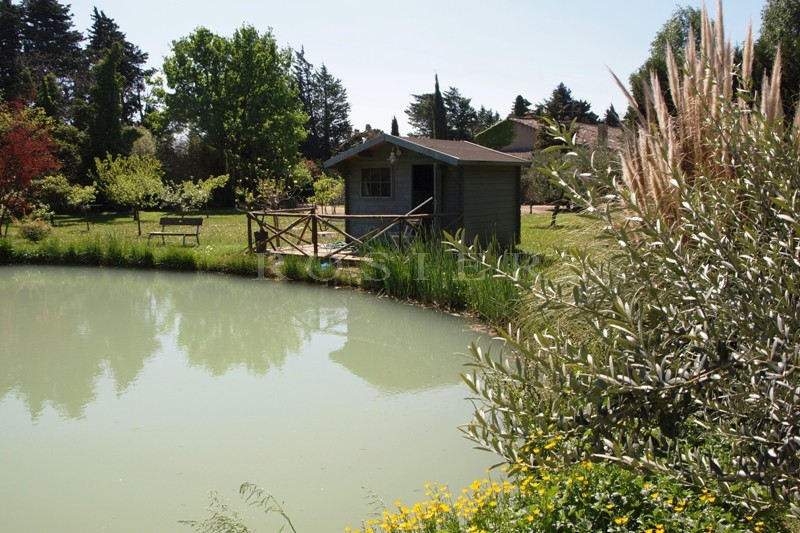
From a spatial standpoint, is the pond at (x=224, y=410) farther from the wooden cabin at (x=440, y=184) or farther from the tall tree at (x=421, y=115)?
the tall tree at (x=421, y=115)

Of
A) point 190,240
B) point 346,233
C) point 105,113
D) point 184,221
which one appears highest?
point 105,113

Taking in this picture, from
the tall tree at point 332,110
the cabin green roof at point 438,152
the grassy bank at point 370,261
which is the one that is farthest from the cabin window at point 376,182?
the tall tree at point 332,110

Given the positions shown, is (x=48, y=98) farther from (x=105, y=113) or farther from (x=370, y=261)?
(x=370, y=261)

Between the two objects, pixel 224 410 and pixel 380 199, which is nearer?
pixel 224 410

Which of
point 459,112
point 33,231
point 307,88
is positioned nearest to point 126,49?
point 307,88

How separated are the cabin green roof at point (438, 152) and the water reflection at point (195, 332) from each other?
11.0ft

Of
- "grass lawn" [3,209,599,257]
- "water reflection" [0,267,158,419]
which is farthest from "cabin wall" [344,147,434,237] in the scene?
"water reflection" [0,267,158,419]

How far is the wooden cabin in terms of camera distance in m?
12.9

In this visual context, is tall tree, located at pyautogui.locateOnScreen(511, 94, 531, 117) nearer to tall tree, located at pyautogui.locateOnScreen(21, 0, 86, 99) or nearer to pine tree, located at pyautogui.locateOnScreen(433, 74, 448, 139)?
pine tree, located at pyautogui.locateOnScreen(433, 74, 448, 139)

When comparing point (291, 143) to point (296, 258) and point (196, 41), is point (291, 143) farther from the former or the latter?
point (296, 258)

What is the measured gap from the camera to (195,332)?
28.1 ft

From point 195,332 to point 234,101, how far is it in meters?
24.0

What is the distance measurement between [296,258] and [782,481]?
1076 cm

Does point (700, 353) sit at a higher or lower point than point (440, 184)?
lower
